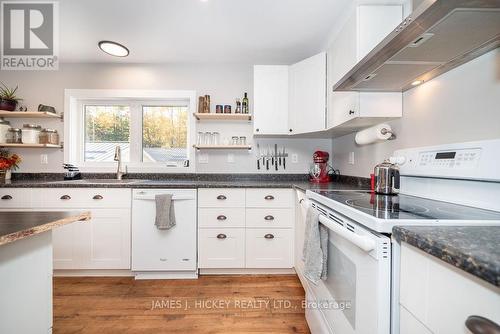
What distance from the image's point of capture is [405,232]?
2.12 ft

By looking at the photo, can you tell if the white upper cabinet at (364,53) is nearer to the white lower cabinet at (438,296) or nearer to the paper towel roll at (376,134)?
the paper towel roll at (376,134)

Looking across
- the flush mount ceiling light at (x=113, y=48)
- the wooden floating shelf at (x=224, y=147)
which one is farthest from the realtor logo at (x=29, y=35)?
the wooden floating shelf at (x=224, y=147)

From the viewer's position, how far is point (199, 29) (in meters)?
2.05

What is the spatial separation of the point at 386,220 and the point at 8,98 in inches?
147

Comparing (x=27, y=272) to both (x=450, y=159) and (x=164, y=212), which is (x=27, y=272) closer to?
(x=164, y=212)

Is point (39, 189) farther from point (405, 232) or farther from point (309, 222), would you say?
point (405, 232)

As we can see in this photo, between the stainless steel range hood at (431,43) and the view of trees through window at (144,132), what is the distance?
2.06 metres

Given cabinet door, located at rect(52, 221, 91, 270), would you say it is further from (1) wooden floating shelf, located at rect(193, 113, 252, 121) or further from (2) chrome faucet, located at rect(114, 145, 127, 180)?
(1) wooden floating shelf, located at rect(193, 113, 252, 121)

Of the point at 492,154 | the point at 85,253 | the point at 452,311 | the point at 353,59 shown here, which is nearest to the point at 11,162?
the point at 85,253

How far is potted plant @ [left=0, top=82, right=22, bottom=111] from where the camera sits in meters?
2.56

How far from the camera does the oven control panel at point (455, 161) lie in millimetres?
906

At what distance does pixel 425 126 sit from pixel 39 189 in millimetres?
3067

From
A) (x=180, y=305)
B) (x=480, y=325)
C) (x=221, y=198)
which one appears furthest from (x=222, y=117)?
(x=480, y=325)

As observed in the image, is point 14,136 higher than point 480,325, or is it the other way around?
point 14,136
